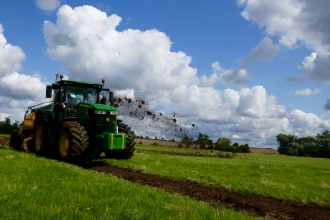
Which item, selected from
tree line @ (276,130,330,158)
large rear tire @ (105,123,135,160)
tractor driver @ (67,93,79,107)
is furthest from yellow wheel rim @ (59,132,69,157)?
tree line @ (276,130,330,158)

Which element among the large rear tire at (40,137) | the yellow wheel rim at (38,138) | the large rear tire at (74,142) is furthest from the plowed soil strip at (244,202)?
the yellow wheel rim at (38,138)

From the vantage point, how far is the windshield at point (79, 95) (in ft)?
49.9

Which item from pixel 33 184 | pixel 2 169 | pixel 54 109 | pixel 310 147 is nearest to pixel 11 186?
pixel 33 184

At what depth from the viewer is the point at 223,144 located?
153 ft

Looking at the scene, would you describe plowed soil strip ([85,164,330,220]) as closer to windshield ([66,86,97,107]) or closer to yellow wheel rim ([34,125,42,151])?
windshield ([66,86,97,107])

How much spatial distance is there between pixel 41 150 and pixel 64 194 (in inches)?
417

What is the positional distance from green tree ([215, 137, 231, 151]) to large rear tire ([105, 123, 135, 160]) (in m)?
32.3

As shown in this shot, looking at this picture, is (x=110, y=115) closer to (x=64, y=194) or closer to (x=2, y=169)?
(x=2, y=169)

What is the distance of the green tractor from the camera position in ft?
41.9

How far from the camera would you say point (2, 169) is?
8.14 meters

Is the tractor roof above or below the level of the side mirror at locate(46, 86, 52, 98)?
above

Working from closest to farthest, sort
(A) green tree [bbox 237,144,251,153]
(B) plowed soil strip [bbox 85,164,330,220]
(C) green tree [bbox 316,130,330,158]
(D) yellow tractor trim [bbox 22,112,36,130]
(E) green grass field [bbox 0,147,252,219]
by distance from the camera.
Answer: (E) green grass field [bbox 0,147,252,219] → (B) plowed soil strip [bbox 85,164,330,220] → (D) yellow tractor trim [bbox 22,112,36,130] → (A) green tree [bbox 237,144,251,153] → (C) green tree [bbox 316,130,330,158]

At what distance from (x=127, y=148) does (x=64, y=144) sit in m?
2.80

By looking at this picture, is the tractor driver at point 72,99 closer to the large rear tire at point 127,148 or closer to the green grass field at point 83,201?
the large rear tire at point 127,148
